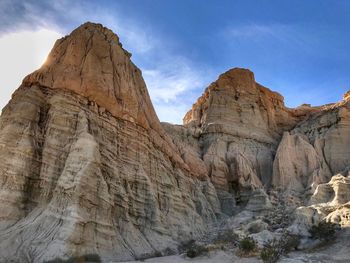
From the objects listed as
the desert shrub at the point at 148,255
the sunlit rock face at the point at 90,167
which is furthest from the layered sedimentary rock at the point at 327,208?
the desert shrub at the point at 148,255

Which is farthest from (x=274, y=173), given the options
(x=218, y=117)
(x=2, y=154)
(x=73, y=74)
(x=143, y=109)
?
(x=2, y=154)

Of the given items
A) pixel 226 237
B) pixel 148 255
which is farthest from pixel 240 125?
pixel 148 255

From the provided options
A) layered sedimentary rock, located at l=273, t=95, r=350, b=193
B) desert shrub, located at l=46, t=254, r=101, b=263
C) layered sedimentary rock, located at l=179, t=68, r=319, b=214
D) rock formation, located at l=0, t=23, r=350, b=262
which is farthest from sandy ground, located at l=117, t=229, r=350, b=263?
layered sedimentary rock, located at l=273, t=95, r=350, b=193

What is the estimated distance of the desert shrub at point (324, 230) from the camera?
22.9m

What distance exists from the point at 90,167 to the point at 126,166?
5.03m

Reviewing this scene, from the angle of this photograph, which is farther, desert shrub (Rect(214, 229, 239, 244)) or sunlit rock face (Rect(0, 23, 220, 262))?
desert shrub (Rect(214, 229, 239, 244))

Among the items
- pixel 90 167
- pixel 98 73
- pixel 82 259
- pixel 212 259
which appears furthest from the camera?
pixel 98 73

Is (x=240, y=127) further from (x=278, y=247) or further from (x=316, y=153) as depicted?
(x=278, y=247)

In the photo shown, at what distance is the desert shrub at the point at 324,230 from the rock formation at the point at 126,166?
49.2 inches

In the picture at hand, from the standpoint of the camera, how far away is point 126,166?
86.3 feet

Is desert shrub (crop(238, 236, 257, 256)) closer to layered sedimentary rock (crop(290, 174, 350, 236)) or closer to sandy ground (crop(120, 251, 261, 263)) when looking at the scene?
sandy ground (crop(120, 251, 261, 263))

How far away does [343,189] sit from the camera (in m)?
30.9

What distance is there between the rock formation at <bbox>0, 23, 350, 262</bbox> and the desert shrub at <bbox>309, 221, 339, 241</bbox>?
1249 mm

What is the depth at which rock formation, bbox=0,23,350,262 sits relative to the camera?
20.4m
